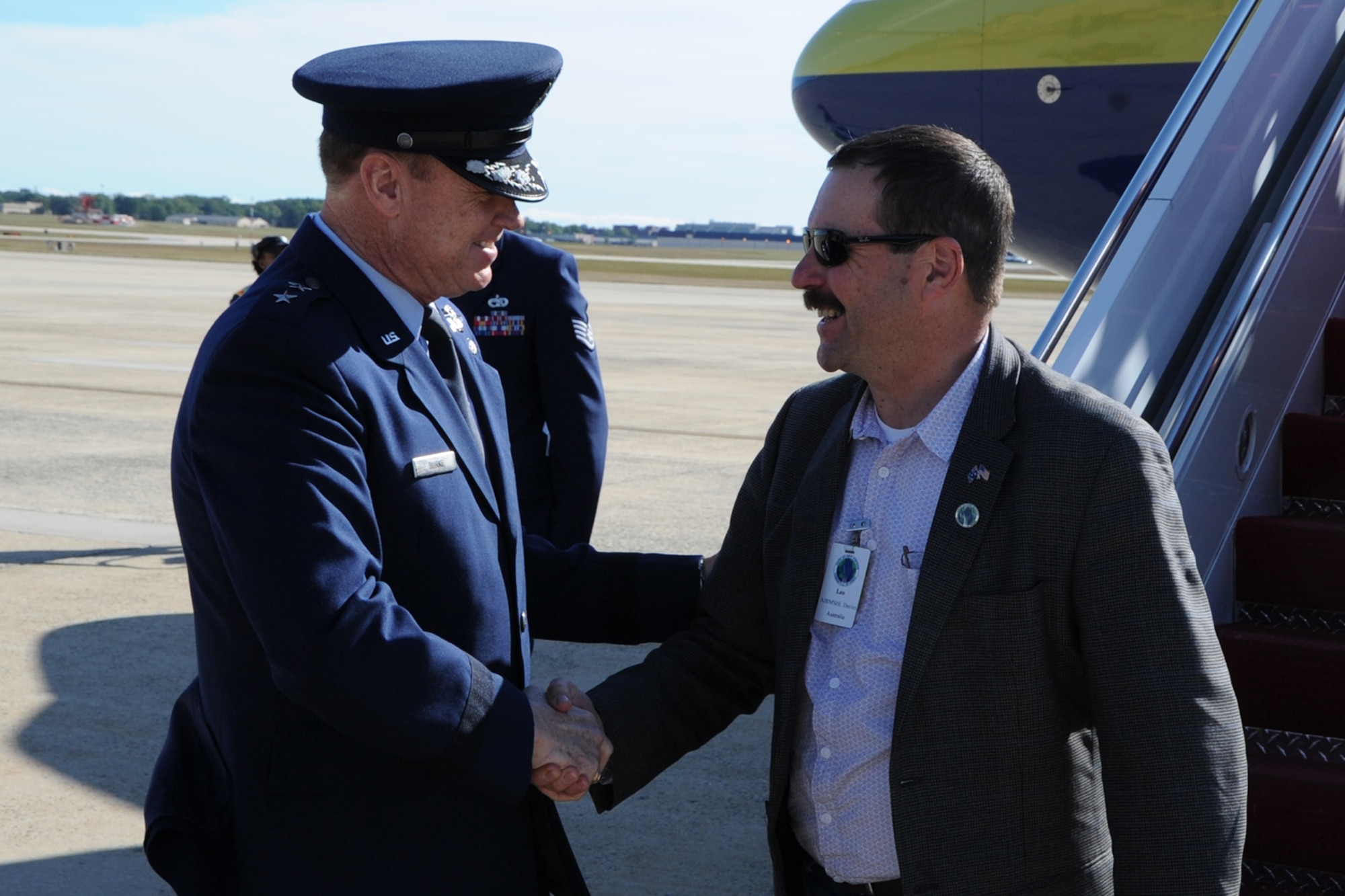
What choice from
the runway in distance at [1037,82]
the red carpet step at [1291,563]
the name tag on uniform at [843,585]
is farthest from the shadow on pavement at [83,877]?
the runway in distance at [1037,82]

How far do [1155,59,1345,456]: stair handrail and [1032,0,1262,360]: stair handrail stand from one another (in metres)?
0.34

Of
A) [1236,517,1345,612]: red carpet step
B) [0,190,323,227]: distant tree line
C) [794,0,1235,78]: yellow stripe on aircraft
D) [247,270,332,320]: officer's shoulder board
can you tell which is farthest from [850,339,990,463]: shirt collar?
[0,190,323,227]: distant tree line

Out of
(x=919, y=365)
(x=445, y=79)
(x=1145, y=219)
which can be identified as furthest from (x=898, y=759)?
(x=1145, y=219)

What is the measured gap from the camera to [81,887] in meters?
3.95

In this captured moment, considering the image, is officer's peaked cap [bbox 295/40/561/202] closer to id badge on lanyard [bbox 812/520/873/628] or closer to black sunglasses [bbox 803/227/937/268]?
black sunglasses [bbox 803/227/937/268]

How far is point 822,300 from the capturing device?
7.54 feet

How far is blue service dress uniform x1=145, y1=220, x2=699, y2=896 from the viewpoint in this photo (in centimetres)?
198

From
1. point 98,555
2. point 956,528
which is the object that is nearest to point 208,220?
point 98,555

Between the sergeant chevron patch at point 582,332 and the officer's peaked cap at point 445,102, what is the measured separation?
2371 mm

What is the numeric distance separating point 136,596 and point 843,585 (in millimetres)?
5442

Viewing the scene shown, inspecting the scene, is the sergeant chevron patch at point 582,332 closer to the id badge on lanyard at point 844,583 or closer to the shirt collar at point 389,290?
the shirt collar at point 389,290

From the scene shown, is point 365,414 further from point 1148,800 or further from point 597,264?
point 597,264

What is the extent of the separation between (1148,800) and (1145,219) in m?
2.16

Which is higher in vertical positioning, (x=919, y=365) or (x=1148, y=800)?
(x=919, y=365)
